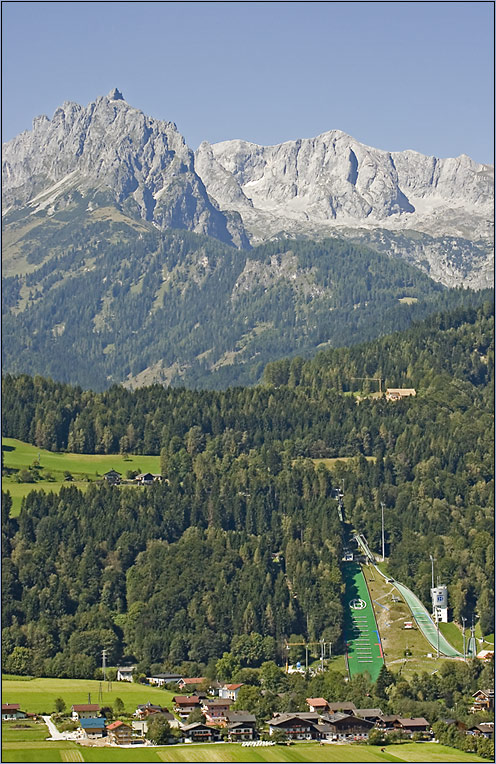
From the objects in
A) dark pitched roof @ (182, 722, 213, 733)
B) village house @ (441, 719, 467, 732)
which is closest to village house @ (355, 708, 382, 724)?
village house @ (441, 719, 467, 732)

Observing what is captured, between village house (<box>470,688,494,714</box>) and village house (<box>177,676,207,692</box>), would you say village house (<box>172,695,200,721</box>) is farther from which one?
village house (<box>470,688,494,714</box>)

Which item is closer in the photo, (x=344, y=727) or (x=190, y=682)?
(x=344, y=727)

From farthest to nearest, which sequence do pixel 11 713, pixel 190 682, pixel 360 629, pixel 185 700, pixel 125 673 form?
pixel 360 629 < pixel 125 673 < pixel 190 682 < pixel 185 700 < pixel 11 713

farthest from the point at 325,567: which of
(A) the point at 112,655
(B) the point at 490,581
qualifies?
(A) the point at 112,655

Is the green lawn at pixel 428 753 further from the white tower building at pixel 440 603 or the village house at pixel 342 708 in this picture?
the white tower building at pixel 440 603

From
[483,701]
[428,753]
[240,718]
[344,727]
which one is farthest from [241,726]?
[483,701]

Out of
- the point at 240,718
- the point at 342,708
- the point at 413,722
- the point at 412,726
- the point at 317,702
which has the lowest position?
the point at 412,726

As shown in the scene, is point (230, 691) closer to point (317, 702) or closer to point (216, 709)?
point (317, 702)
